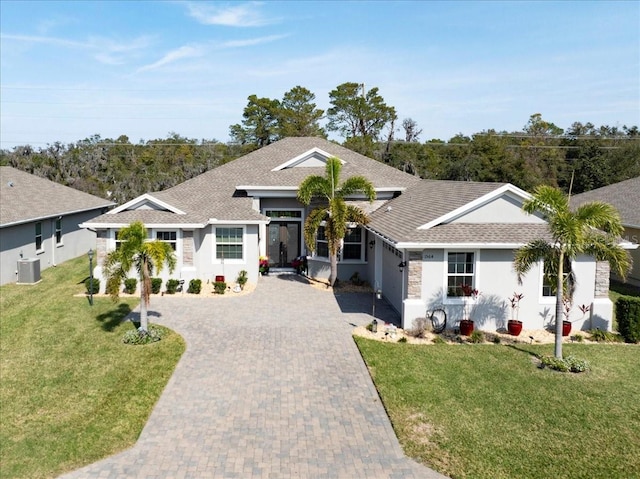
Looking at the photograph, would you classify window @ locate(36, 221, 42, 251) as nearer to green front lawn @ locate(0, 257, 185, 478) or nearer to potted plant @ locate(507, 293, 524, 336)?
green front lawn @ locate(0, 257, 185, 478)

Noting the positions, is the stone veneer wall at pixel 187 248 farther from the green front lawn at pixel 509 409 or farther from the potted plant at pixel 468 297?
the potted plant at pixel 468 297

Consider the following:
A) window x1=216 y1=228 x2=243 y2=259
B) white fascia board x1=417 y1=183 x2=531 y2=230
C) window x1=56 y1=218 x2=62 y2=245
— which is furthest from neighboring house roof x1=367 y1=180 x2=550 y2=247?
window x1=56 y1=218 x2=62 y2=245

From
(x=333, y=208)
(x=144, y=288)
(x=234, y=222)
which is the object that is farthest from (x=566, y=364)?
(x=234, y=222)

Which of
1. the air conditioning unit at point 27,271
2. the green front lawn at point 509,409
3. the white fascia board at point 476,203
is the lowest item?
the green front lawn at point 509,409

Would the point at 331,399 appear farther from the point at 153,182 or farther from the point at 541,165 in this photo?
the point at 541,165

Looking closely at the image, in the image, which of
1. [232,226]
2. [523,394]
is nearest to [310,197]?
[232,226]

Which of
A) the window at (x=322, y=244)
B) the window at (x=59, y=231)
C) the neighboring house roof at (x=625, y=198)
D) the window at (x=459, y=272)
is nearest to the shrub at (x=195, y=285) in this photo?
the window at (x=322, y=244)
